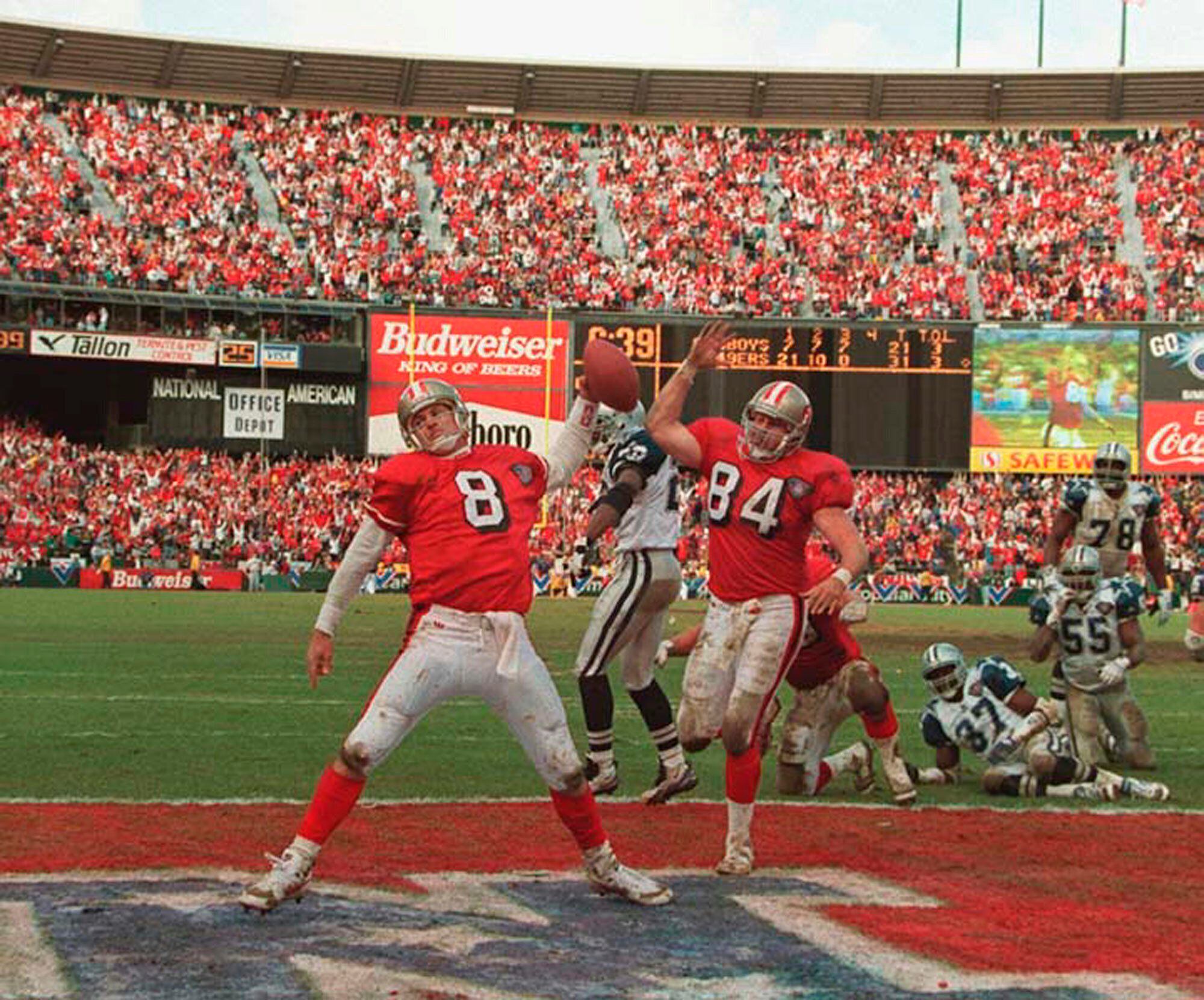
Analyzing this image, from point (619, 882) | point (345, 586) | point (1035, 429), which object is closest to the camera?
point (619, 882)

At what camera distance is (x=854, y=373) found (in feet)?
138

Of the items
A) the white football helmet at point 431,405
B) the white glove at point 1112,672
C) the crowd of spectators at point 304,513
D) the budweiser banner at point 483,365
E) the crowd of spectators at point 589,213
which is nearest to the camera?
the white football helmet at point 431,405

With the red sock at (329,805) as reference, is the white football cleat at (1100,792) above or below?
below

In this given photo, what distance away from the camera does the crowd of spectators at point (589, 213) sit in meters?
43.5

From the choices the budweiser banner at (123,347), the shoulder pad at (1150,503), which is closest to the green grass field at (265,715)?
the shoulder pad at (1150,503)

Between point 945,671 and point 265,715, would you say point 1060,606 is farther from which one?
point 265,715

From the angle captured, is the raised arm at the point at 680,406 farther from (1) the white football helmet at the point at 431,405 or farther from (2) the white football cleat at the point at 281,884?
(2) the white football cleat at the point at 281,884

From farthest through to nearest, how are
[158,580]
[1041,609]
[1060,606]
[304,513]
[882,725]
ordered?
[304,513] → [158,580] → [1041,609] → [1060,606] → [882,725]

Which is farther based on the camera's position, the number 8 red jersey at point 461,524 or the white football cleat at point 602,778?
the white football cleat at point 602,778

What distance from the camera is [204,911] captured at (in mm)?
5812

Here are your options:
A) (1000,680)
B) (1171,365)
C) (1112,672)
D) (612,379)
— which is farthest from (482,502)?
→ (1171,365)

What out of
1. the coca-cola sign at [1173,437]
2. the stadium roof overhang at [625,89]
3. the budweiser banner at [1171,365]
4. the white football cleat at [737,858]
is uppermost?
the stadium roof overhang at [625,89]

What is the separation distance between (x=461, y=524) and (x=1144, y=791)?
4.62 m

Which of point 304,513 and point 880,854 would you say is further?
point 304,513
